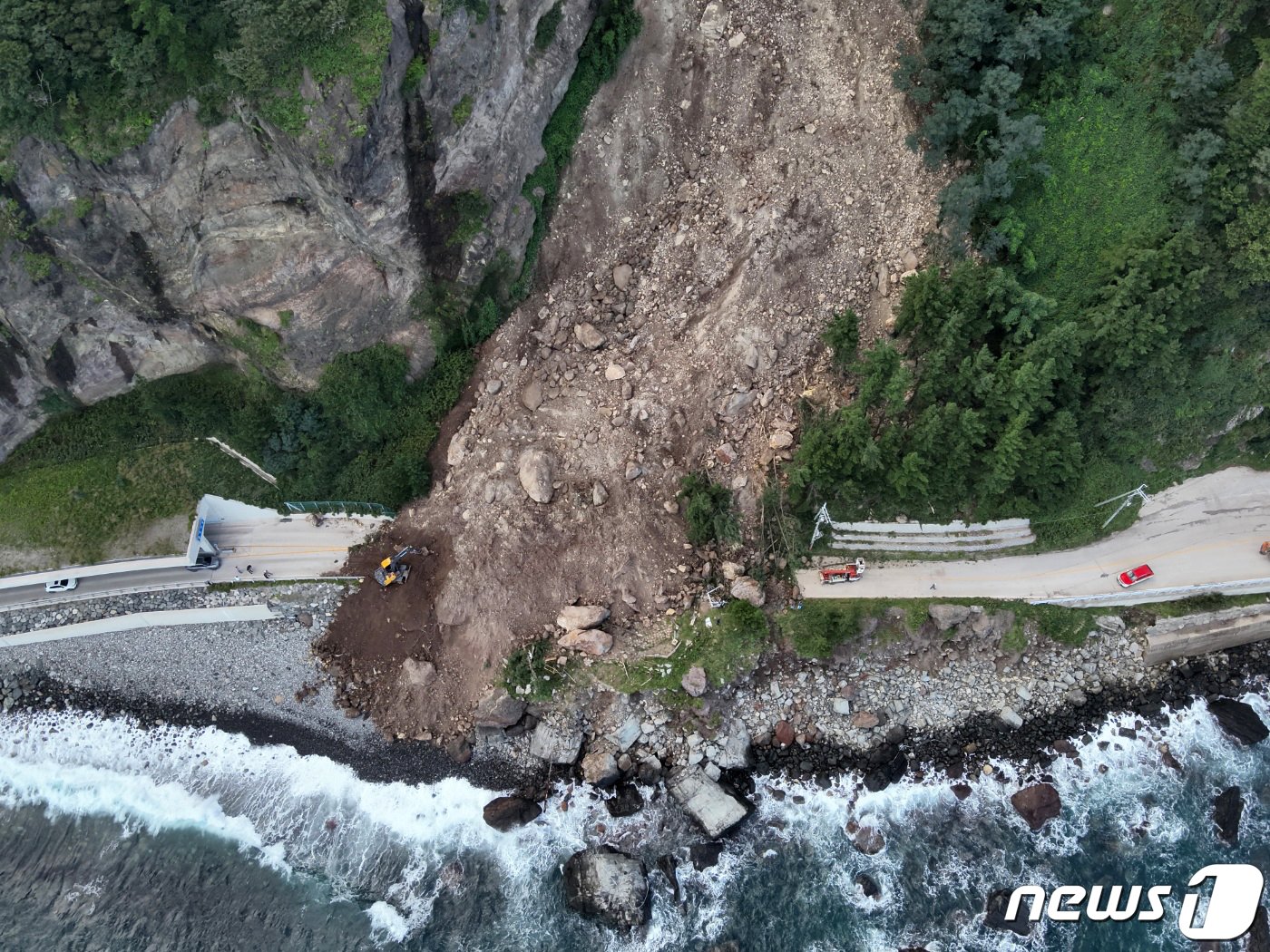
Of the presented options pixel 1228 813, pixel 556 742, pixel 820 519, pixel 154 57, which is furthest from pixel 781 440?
pixel 154 57

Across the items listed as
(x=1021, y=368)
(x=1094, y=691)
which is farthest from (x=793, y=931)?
(x=1021, y=368)

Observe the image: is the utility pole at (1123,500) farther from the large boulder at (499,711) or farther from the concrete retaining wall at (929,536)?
the large boulder at (499,711)

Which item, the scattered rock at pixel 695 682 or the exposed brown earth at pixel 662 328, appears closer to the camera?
the scattered rock at pixel 695 682

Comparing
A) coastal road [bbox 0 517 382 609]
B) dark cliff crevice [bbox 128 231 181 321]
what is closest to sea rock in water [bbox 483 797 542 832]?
coastal road [bbox 0 517 382 609]

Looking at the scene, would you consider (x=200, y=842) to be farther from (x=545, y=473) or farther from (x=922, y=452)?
(x=922, y=452)

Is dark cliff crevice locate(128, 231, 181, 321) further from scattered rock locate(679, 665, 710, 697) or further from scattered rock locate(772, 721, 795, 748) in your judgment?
scattered rock locate(772, 721, 795, 748)

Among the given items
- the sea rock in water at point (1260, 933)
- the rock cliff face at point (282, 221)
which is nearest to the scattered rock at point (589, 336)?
the rock cliff face at point (282, 221)

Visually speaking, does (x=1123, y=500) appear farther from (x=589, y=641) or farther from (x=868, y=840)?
(x=589, y=641)
